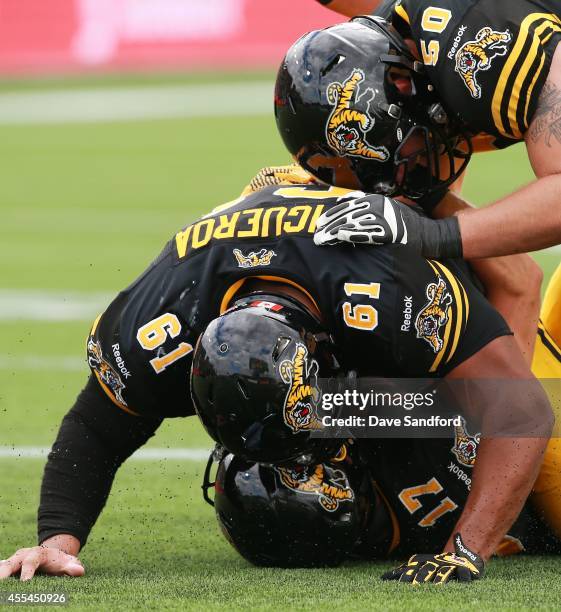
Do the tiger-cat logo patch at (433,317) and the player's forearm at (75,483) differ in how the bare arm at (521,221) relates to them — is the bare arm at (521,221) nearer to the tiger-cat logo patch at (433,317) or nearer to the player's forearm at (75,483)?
the tiger-cat logo patch at (433,317)

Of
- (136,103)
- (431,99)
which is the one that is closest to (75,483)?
(431,99)

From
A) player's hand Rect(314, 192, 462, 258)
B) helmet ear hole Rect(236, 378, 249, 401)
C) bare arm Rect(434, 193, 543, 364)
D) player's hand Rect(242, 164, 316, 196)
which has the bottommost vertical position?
bare arm Rect(434, 193, 543, 364)

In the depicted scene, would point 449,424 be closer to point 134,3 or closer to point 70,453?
point 70,453

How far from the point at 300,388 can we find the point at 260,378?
4.6 inches

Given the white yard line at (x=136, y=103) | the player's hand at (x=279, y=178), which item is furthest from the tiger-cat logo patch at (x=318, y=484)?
the white yard line at (x=136, y=103)

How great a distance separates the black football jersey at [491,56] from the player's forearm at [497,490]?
3.37 ft

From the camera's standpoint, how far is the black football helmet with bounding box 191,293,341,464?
3.75 metres

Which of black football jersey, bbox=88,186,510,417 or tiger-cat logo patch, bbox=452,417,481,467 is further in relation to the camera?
tiger-cat logo patch, bbox=452,417,481,467

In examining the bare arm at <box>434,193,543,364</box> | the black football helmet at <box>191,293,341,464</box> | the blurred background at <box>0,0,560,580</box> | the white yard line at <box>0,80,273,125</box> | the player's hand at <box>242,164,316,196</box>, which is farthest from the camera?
the white yard line at <box>0,80,273,125</box>

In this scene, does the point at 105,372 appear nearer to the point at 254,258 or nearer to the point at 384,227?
the point at 254,258

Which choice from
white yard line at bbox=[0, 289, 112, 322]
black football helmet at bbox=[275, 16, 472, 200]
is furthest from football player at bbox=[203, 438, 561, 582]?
white yard line at bbox=[0, 289, 112, 322]

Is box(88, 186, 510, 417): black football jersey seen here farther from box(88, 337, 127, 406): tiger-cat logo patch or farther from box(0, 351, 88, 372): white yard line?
box(0, 351, 88, 372): white yard line

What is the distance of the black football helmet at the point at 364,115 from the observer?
4.39m

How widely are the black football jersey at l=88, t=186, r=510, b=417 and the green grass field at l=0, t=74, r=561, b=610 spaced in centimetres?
56
